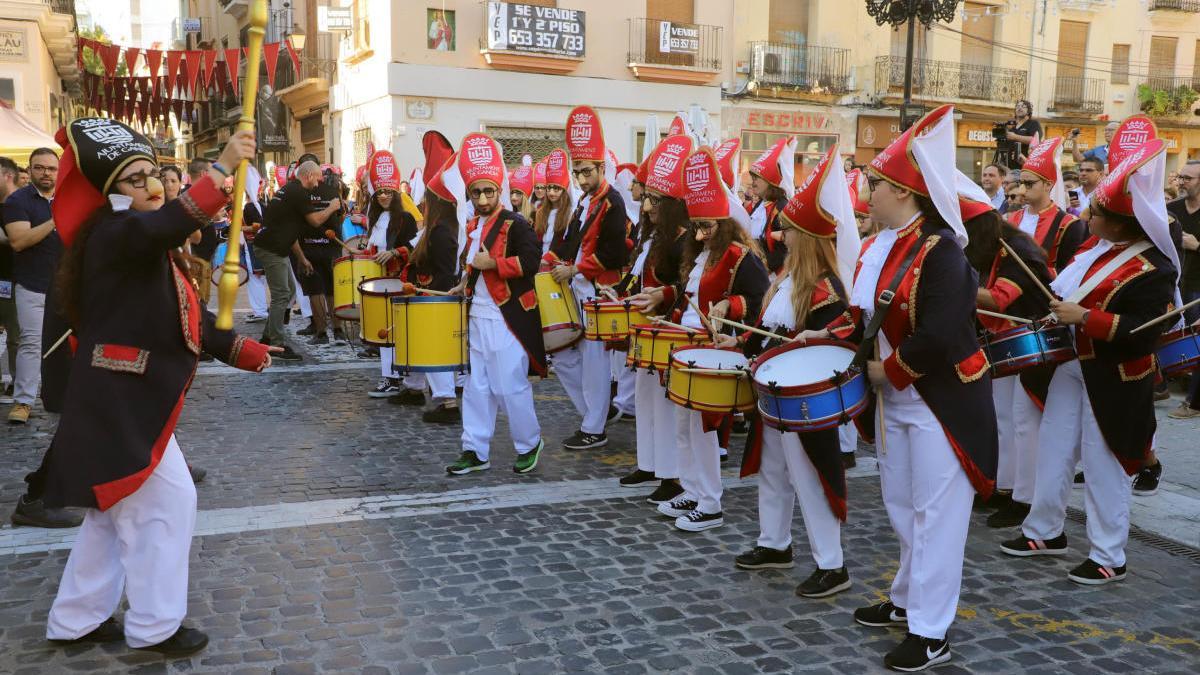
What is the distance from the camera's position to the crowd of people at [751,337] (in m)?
3.92

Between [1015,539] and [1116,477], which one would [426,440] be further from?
[1116,477]

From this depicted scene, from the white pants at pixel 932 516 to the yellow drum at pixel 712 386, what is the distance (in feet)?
3.25

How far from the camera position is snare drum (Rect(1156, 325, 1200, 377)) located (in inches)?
212

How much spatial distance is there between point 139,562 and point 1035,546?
4.43 meters

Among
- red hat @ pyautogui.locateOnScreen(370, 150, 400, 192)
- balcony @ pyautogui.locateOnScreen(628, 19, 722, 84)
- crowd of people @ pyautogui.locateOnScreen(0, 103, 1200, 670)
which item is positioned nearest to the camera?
crowd of people @ pyautogui.locateOnScreen(0, 103, 1200, 670)

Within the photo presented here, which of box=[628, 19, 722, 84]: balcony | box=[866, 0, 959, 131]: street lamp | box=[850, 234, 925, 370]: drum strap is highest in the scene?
box=[628, 19, 722, 84]: balcony

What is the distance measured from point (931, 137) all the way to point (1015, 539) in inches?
106

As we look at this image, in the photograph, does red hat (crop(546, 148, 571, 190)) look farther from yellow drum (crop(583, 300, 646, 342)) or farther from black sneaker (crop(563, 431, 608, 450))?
yellow drum (crop(583, 300, 646, 342))

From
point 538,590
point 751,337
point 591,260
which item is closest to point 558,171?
point 591,260

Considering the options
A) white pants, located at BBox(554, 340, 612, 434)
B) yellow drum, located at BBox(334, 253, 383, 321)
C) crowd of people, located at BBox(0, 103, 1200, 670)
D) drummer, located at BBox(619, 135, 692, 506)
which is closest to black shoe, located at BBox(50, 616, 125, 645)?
crowd of people, located at BBox(0, 103, 1200, 670)

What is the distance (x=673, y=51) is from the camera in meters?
26.5

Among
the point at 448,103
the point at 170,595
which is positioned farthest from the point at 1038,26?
the point at 170,595

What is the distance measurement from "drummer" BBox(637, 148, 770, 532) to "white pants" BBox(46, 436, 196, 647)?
272 centimetres

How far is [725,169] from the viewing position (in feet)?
21.5
